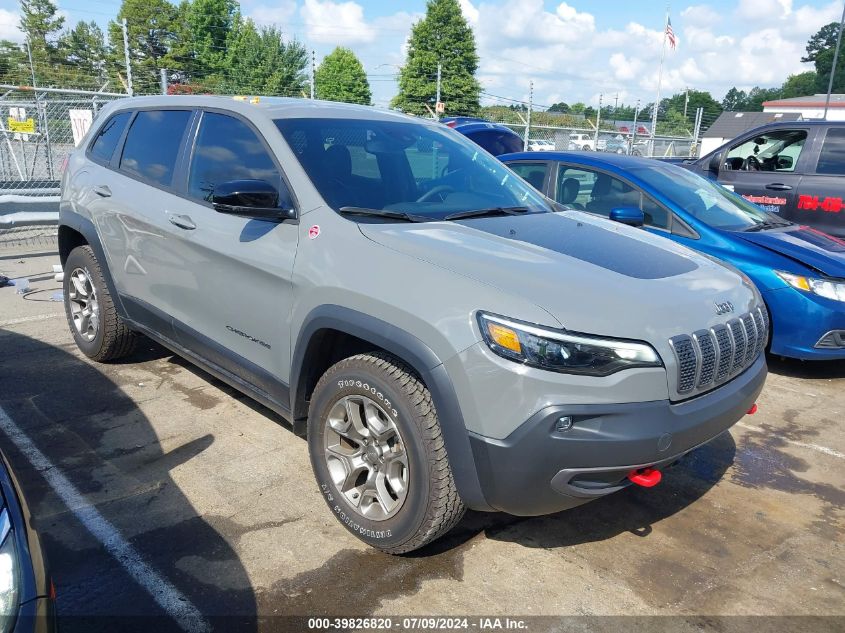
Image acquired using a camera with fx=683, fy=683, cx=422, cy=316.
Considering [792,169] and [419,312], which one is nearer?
[419,312]

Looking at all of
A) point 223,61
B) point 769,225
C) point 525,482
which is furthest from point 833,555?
point 223,61

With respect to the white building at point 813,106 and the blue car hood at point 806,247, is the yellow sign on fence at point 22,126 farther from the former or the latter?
the white building at point 813,106

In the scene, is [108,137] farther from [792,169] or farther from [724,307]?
[792,169]

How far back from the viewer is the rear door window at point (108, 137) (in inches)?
185

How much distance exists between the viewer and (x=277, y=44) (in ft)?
158

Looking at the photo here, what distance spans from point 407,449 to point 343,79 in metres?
69.3

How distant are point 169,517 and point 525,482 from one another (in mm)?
1697

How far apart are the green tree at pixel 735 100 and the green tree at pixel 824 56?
36.6 feet

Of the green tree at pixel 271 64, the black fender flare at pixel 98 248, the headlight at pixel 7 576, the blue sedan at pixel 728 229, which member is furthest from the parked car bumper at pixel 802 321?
the green tree at pixel 271 64

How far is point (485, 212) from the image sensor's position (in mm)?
3422

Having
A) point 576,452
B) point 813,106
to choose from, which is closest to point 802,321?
point 576,452

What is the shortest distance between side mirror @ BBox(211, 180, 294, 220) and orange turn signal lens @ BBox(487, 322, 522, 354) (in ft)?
4.06

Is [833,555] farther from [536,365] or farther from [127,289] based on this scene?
[127,289]

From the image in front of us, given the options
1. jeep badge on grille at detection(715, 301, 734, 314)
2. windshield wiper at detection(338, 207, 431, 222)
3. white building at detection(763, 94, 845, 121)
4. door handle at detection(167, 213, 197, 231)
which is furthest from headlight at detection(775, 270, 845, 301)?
white building at detection(763, 94, 845, 121)
